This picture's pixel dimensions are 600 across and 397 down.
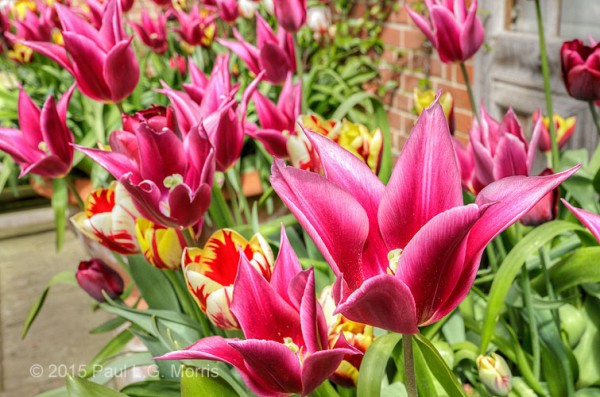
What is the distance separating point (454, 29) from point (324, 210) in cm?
59

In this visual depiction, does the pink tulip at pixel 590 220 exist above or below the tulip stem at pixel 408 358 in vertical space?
above

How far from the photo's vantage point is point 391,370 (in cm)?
82

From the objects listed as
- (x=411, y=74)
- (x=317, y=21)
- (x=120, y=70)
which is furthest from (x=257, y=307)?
(x=317, y=21)

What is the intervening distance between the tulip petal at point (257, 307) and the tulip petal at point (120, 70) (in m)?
0.44

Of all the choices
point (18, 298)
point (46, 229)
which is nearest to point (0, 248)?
point (46, 229)

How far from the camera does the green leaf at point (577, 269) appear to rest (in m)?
0.76

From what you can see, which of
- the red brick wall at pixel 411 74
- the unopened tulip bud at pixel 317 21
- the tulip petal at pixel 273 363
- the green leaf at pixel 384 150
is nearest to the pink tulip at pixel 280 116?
the green leaf at pixel 384 150

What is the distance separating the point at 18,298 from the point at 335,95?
1343 millimetres

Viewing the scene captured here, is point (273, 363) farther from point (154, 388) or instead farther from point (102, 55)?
point (102, 55)

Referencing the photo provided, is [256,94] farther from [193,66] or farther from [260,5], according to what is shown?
[260,5]

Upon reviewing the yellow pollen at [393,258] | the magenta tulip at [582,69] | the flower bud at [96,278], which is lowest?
the flower bud at [96,278]

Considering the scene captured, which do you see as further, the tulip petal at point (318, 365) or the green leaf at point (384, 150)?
the green leaf at point (384, 150)

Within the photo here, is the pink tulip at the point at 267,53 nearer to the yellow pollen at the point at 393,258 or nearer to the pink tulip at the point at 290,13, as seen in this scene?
the pink tulip at the point at 290,13

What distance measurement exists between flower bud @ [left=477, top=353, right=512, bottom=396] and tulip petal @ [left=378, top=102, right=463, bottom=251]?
33 centimetres
